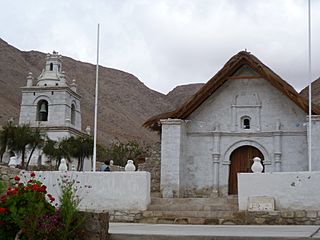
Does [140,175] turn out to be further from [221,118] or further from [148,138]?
[148,138]

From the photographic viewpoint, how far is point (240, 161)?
70.4ft

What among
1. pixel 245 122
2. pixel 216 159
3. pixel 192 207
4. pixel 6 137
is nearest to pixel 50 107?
pixel 6 137

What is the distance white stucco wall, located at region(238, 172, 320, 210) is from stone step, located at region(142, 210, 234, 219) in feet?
2.01

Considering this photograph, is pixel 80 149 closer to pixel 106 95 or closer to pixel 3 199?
pixel 3 199

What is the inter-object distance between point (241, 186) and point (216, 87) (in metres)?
6.36

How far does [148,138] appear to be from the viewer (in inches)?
4094

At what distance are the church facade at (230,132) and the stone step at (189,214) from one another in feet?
14.7

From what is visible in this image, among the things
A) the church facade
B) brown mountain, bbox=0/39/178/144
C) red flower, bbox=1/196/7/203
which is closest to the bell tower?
the church facade

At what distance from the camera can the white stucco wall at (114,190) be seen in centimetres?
1652

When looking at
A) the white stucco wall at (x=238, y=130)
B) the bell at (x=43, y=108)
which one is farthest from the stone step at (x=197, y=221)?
the bell at (x=43, y=108)

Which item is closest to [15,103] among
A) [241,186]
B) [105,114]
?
[105,114]

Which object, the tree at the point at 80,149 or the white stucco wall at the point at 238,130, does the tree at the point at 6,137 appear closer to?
the tree at the point at 80,149

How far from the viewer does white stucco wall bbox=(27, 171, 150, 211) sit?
16.5 meters

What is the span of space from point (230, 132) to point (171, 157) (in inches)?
102
